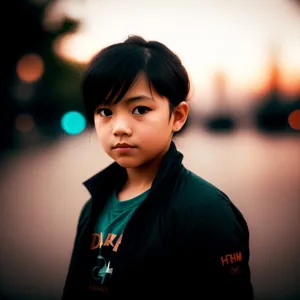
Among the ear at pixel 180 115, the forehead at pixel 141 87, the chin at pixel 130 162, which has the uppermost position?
the forehead at pixel 141 87

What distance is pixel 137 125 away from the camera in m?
1.52

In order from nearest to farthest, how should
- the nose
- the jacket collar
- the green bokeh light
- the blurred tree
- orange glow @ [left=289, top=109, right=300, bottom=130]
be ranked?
the nose, the jacket collar, the blurred tree, the green bokeh light, orange glow @ [left=289, top=109, right=300, bottom=130]

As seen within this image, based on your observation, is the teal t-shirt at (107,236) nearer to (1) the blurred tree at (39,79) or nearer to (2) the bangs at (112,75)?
(2) the bangs at (112,75)

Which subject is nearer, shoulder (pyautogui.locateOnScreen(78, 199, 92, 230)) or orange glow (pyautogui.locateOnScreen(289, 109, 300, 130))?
shoulder (pyautogui.locateOnScreen(78, 199, 92, 230))

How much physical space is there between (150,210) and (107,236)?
0.76 ft

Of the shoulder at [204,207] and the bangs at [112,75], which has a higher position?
the bangs at [112,75]

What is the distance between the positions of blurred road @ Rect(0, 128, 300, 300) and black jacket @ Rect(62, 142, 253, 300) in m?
0.43

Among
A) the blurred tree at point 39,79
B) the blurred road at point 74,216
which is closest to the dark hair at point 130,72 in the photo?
the blurred road at point 74,216

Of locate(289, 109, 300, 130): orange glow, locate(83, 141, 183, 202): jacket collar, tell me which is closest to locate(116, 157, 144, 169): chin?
locate(83, 141, 183, 202): jacket collar

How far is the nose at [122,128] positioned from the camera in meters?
1.50

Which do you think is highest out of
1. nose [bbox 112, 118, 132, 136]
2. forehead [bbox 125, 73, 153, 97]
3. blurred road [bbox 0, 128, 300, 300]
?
forehead [bbox 125, 73, 153, 97]

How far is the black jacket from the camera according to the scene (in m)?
1.37

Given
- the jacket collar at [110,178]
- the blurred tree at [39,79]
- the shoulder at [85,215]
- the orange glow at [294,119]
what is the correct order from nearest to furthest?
the jacket collar at [110,178] < the shoulder at [85,215] < the blurred tree at [39,79] < the orange glow at [294,119]

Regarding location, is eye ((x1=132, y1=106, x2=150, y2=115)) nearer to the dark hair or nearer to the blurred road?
the dark hair
